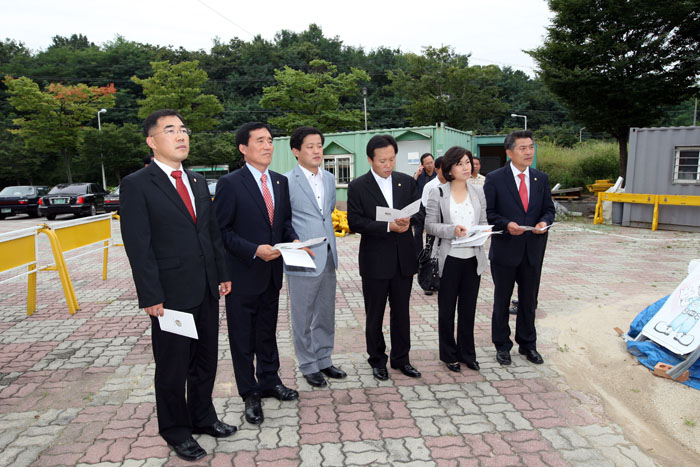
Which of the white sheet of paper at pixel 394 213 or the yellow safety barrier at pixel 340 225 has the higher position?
the white sheet of paper at pixel 394 213

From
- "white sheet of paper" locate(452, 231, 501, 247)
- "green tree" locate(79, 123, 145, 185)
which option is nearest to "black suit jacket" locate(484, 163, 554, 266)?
"white sheet of paper" locate(452, 231, 501, 247)

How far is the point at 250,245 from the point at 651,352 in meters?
3.63

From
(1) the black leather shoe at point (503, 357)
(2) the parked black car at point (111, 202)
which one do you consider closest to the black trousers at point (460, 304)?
(1) the black leather shoe at point (503, 357)

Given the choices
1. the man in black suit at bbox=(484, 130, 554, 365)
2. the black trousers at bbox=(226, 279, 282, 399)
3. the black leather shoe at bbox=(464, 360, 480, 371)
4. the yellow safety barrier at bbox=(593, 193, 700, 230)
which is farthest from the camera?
the yellow safety barrier at bbox=(593, 193, 700, 230)

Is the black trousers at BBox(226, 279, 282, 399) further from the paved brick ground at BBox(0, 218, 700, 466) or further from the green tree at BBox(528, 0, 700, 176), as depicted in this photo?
the green tree at BBox(528, 0, 700, 176)

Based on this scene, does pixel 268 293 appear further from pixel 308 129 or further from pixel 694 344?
pixel 694 344

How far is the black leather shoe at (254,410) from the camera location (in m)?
3.34

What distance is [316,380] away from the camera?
395cm

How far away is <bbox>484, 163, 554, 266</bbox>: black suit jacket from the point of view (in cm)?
436

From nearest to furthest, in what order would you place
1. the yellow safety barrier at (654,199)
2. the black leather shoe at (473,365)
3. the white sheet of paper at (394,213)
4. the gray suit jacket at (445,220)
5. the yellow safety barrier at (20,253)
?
the white sheet of paper at (394,213) → the gray suit jacket at (445,220) → the black leather shoe at (473,365) → the yellow safety barrier at (20,253) → the yellow safety barrier at (654,199)

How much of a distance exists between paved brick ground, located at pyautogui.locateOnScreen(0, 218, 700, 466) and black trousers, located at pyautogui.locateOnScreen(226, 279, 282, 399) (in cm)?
23

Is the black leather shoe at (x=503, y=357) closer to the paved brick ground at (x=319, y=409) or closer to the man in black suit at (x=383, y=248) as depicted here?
the paved brick ground at (x=319, y=409)

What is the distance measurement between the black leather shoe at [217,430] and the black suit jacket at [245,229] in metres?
0.91

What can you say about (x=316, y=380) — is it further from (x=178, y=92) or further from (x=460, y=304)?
(x=178, y=92)
